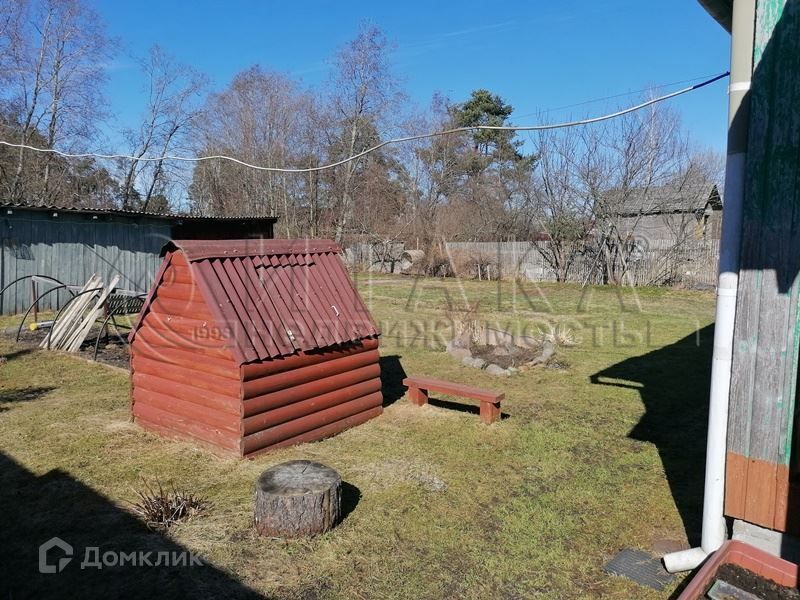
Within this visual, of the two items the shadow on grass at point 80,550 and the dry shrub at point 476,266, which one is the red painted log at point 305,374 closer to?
the shadow on grass at point 80,550

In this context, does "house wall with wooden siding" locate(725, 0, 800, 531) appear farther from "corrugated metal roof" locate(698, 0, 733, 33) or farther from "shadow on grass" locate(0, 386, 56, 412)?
"shadow on grass" locate(0, 386, 56, 412)

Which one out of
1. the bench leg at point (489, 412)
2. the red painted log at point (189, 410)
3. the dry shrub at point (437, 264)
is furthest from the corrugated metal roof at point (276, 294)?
the dry shrub at point (437, 264)

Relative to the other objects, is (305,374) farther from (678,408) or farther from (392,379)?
(678,408)

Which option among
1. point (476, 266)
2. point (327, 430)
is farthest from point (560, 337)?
point (476, 266)

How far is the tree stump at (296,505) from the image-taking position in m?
3.71

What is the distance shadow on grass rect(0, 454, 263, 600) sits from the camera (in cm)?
320

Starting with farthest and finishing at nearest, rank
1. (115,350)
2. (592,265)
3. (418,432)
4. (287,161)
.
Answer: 1. (287,161)
2. (592,265)
3. (115,350)
4. (418,432)

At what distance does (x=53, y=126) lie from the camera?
2362 centimetres

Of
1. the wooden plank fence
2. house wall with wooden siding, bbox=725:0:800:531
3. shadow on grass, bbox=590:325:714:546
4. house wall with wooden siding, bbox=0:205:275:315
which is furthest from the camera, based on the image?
the wooden plank fence

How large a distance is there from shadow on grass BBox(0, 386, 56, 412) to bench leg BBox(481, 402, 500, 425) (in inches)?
228

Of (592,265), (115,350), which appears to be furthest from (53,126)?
(592,265)

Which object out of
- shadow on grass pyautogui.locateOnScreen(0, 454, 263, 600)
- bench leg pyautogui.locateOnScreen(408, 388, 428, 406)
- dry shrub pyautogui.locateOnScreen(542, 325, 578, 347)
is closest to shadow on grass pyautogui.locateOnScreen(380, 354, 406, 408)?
bench leg pyautogui.locateOnScreen(408, 388, 428, 406)

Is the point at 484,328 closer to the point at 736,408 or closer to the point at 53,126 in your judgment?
the point at 736,408

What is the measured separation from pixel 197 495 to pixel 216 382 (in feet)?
3.67
